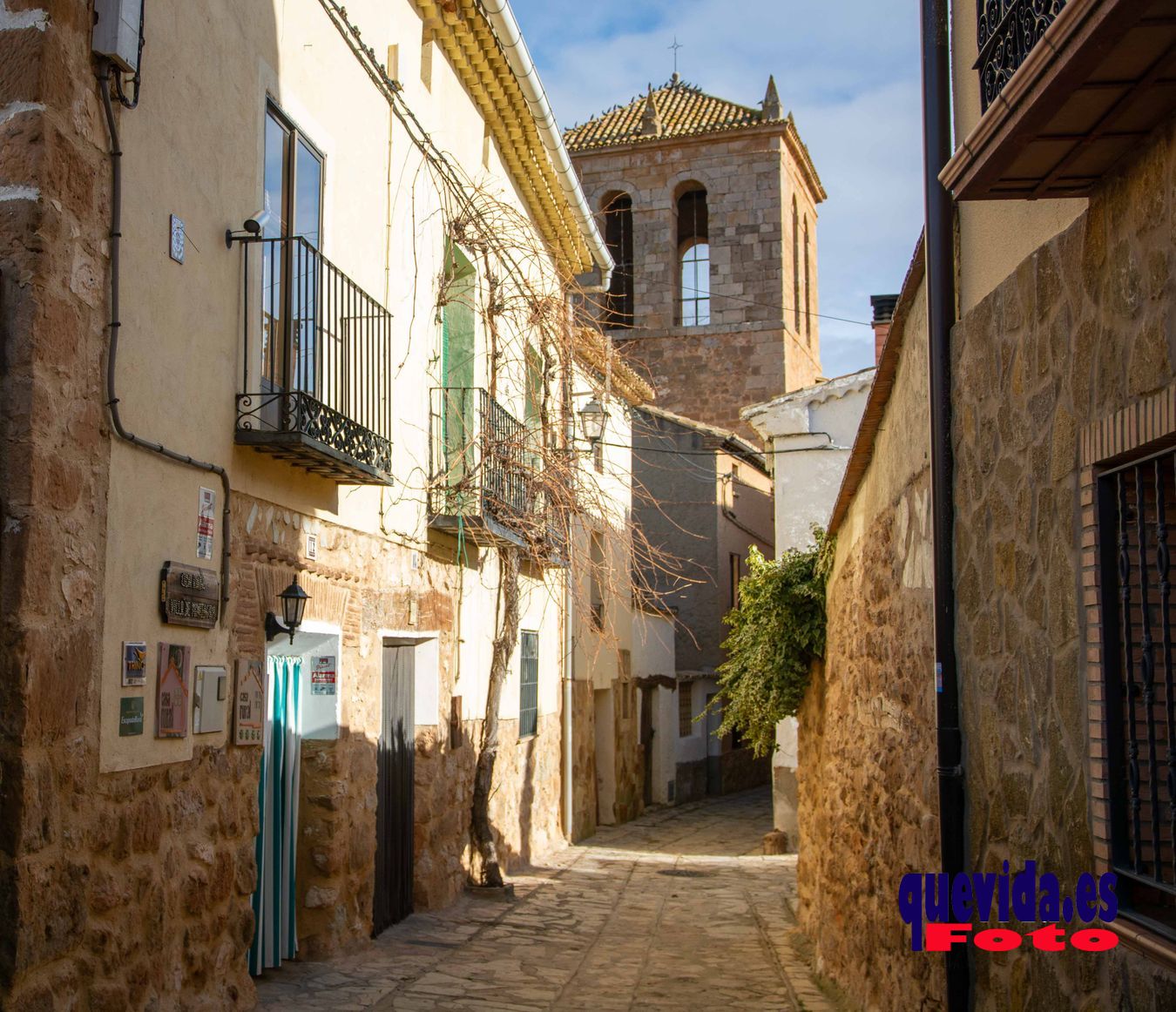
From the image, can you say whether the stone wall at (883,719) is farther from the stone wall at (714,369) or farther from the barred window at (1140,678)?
the stone wall at (714,369)

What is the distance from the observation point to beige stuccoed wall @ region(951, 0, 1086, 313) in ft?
13.5

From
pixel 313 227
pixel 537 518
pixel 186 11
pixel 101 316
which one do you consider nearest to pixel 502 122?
pixel 537 518

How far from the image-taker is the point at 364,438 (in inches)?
304

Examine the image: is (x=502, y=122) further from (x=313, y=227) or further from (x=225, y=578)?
(x=225, y=578)

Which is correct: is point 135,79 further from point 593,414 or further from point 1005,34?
point 593,414

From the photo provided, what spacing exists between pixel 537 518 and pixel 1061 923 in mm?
8059

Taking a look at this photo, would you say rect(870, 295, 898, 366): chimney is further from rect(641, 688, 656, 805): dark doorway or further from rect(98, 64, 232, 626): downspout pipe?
rect(98, 64, 232, 626): downspout pipe

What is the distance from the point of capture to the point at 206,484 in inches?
244

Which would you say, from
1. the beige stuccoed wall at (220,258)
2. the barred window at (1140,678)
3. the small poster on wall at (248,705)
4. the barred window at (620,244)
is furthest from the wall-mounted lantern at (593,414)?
the barred window at (620,244)

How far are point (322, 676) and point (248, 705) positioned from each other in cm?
139

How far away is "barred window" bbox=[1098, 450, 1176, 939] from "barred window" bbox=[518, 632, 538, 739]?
1004 centimetres

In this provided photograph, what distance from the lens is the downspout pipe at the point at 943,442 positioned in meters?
4.84

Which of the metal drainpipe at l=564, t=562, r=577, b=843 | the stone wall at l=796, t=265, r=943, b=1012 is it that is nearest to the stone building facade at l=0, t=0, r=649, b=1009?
the stone wall at l=796, t=265, r=943, b=1012

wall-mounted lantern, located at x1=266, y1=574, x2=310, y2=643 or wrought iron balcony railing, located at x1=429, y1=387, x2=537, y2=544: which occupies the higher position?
wrought iron balcony railing, located at x1=429, y1=387, x2=537, y2=544
